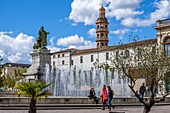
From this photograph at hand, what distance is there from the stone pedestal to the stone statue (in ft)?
2.65

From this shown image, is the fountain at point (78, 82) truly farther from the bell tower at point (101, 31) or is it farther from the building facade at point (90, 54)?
the bell tower at point (101, 31)

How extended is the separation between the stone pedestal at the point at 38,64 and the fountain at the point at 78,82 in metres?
0.63

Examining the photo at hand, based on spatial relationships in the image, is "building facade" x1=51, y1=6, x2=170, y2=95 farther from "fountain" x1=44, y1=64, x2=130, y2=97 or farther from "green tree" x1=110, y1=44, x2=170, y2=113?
"green tree" x1=110, y1=44, x2=170, y2=113

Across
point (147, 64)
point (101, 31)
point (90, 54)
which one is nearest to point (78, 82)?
point (147, 64)

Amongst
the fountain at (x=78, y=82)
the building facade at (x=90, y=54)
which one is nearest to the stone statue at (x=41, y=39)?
the fountain at (x=78, y=82)

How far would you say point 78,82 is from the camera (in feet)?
135

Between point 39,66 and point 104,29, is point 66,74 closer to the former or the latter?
point 39,66

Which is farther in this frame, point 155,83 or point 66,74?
point 66,74

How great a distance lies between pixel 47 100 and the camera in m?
23.5

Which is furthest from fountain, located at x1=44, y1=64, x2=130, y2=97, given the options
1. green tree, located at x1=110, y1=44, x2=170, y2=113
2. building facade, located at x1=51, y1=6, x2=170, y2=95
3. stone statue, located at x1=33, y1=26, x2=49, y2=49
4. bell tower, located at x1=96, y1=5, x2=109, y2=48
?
bell tower, located at x1=96, y1=5, x2=109, y2=48

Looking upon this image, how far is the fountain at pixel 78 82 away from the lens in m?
36.1

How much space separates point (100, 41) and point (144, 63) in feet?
276

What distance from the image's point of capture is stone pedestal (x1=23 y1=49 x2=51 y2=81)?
34.6 m

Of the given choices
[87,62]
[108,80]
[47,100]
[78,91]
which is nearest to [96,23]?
[87,62]
